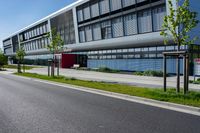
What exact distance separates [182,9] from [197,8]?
673 inches

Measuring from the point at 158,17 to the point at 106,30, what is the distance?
11.2m

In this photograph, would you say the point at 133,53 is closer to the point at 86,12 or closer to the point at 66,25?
the point at 86,12

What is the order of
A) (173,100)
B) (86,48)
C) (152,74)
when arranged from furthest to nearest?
(86,48)
(152,74)
(173,100)

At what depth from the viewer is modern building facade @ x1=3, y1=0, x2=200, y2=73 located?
96.3 ft

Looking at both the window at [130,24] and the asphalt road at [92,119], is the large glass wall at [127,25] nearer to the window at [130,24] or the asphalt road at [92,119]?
the window at [130,24]

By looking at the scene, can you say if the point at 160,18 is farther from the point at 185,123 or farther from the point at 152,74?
the point at 185,123

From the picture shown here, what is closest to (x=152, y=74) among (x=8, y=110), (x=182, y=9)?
(x=182, y=9)

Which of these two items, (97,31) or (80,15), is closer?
(97,31)

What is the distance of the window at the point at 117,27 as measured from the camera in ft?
117

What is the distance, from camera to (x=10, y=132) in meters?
6.39

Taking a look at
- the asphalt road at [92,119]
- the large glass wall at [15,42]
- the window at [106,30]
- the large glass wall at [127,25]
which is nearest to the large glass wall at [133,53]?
the large glass wall at [127,25]

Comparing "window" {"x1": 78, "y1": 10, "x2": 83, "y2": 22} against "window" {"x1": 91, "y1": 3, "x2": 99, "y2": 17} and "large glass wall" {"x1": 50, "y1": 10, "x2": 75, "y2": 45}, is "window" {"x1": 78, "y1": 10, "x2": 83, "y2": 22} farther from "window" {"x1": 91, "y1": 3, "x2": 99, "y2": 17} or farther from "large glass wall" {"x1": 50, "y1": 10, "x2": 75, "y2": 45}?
"window" {"x1": 91, "y1": 3, "x2": 99, "y2": 17}

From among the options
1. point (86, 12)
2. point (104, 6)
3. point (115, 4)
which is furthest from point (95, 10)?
point (115, 4)

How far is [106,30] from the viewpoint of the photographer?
3900 centimetres
